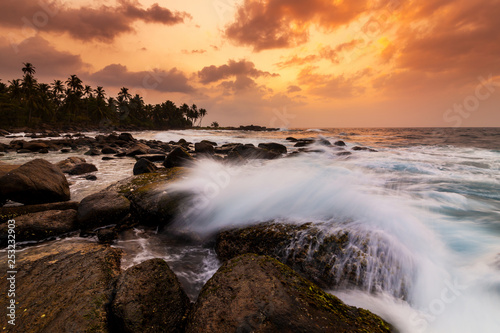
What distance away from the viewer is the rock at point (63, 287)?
221cm

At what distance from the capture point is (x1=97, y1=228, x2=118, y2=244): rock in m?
4.46

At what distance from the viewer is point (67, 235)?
15.2 ft

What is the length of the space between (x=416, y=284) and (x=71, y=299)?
4.68 m

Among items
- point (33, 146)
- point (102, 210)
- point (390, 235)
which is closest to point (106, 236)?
point (102, 210)

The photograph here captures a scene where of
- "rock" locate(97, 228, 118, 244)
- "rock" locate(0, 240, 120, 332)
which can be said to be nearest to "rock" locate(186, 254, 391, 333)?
"rock" locate(0, 240, 120, 332)

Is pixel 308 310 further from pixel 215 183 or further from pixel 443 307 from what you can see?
pixel 215 183

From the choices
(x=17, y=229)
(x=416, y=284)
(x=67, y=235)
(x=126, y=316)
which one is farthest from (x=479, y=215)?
(x=17, y=229)

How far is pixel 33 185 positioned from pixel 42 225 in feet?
5.64

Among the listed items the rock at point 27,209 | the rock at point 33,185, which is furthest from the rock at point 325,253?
the rock at point 33,185

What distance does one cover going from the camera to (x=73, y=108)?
6644 cm

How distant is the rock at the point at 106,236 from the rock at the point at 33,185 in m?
2.61

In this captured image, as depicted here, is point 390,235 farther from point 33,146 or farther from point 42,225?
point 33,146

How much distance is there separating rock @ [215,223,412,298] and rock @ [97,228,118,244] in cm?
248

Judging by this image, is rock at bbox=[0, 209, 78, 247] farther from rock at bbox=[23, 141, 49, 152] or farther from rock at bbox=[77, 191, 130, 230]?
rock at bbox=[23, 141, 49, 152]
